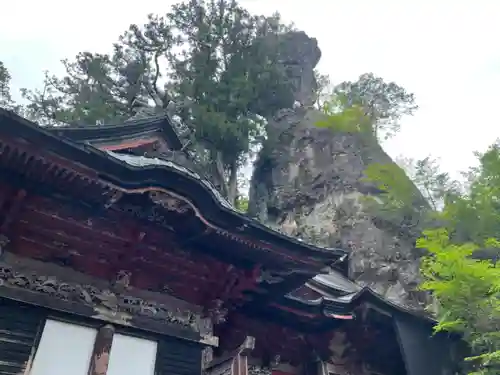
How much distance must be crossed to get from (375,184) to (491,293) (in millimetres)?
12792

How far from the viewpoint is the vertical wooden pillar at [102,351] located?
20.5ft

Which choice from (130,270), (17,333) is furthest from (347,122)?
(17,333)

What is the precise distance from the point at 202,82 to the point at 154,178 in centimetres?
1799

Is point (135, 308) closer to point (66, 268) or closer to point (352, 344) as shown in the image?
point (66, 268)

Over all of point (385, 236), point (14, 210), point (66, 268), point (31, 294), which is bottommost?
point (31, 294)

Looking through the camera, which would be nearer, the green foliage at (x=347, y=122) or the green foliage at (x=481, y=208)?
the green foliage at (x=481, y=208)

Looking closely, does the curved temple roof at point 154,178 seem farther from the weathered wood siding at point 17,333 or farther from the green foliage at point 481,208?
the green foliage at point 481,208

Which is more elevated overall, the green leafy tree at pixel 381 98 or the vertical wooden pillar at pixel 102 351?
the green leafy tree at pixel 381 98

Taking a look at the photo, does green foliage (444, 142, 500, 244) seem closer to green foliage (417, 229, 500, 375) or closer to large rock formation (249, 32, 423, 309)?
large rock formation (249, 32, 423, 309)

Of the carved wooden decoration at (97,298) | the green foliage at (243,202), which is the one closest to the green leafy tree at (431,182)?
the green foliage at (243,202)

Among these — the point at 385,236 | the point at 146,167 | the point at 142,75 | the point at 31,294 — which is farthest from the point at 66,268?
the point at 142,75

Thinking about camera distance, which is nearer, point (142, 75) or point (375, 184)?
point (375, 184)

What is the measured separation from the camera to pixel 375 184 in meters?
22.4

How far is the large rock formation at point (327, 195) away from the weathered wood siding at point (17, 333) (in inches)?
521
